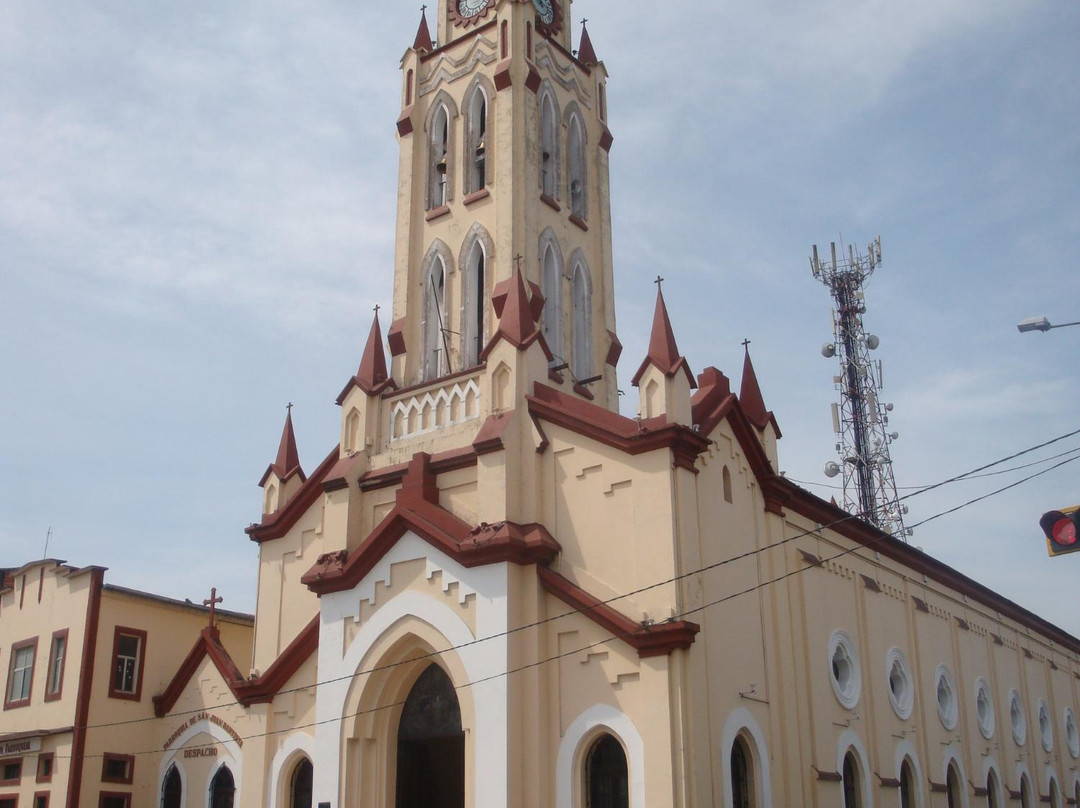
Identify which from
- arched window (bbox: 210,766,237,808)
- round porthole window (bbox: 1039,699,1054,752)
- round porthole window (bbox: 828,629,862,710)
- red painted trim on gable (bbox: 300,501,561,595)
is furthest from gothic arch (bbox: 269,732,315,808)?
round porthole window (bbox: 1039,699,1054,752)

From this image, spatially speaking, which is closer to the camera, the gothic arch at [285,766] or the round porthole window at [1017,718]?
the gothic arch at [285,766]

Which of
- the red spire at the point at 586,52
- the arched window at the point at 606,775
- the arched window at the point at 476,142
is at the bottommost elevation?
the arched window at the point at 606,775

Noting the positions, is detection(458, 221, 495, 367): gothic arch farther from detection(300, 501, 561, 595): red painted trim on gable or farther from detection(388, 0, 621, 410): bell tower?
detection(300, 501, 561, 595): red painted trim on gable

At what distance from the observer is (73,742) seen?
28016 mm

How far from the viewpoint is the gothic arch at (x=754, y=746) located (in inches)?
866

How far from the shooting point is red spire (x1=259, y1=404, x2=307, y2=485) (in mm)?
28672

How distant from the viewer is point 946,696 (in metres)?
32.3

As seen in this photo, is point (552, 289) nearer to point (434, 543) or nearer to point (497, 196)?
point (497, 196)

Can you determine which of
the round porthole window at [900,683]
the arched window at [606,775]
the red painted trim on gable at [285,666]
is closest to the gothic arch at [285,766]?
the red painted trim on gable at [285,666]

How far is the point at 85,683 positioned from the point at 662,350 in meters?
15.7

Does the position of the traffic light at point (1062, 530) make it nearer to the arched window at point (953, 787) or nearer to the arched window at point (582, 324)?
the arched window at point (582, 324)

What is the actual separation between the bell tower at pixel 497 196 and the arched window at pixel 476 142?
0.03 m

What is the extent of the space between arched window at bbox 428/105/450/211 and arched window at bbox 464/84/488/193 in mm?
624

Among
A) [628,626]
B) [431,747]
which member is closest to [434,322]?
[431,747]
